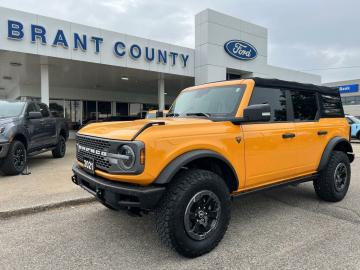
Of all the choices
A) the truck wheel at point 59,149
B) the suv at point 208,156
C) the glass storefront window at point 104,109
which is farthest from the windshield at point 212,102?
the glass storefront window at point 104,109

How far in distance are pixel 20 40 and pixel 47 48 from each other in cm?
92

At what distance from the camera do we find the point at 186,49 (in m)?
15.4

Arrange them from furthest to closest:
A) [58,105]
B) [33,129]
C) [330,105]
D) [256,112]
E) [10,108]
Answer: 1. [58,105]
2. [33,129]
3. [10,108]
4. [330,105]
5. [256,112]

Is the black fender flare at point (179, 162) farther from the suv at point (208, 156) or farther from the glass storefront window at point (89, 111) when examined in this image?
the glass storefront window at point (89, 111)

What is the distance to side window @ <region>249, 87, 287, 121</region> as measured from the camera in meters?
4.02

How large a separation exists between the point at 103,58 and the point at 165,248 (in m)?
10.8

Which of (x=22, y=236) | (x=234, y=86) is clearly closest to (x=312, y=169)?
(x=234, y=86)

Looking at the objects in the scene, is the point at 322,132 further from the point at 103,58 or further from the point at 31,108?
the point at 103,58

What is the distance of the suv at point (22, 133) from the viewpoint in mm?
6770

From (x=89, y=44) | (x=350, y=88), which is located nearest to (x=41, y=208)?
(x=89, y=44)

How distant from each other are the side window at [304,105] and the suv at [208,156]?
16 mm

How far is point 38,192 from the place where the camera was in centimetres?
550

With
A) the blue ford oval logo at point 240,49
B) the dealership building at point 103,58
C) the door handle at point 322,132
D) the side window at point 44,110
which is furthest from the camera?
the blue ford oval logo at point 240,49

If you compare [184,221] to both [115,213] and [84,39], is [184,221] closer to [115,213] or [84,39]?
[115,213]
